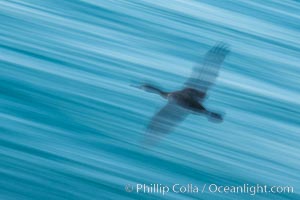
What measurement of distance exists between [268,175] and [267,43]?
9.94 ft

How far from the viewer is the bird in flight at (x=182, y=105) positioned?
5.45 metres

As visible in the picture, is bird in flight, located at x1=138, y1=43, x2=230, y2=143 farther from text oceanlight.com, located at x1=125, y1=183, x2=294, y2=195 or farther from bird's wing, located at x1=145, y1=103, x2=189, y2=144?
text oceanlight.com, located at x1=125, y1=183, x2=294, y2=195

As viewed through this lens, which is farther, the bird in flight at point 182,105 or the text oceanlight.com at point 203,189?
the bird in flight at point 182,105

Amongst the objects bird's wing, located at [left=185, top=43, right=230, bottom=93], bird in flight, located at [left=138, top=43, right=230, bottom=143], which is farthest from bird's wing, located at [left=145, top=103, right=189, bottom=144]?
bird's wing, located at [left=185, top=43, right=230, bottom=93]

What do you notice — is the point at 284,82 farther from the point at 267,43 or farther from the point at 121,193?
the point at 121,193

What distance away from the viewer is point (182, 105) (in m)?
5.60

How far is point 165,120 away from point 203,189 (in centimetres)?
79

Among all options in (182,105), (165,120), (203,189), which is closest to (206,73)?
(182,105)

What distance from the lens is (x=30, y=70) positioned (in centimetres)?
589

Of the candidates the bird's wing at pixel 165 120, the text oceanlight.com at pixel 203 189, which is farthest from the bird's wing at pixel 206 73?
the text oceanlight.com at pixel 203 189

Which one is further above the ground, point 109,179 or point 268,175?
point 268,175

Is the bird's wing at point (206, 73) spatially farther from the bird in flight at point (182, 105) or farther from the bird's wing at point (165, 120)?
the bird's wing at point (165, 120)

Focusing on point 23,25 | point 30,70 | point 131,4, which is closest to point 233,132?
point 30,70

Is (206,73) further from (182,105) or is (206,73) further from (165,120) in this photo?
(165,120)
